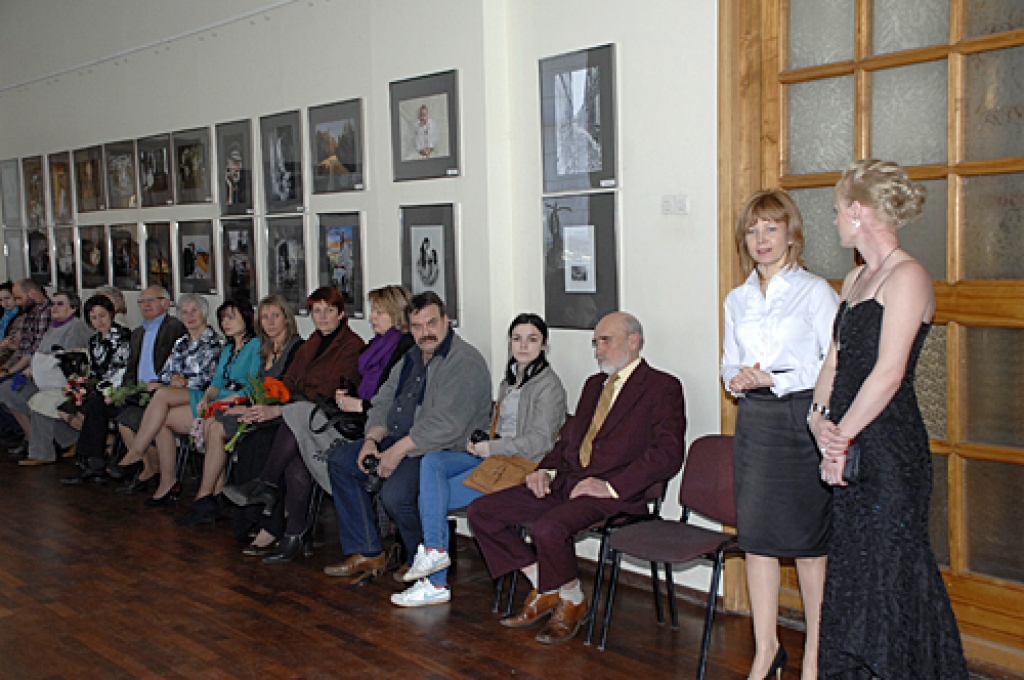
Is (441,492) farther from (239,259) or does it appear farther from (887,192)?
(239,259)

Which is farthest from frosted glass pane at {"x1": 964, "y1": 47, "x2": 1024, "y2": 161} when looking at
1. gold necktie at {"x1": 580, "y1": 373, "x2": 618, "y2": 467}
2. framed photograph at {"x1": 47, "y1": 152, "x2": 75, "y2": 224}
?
framed photograph at {"x1": 47, "y1": 152, "x2": 75, "y2": 224}

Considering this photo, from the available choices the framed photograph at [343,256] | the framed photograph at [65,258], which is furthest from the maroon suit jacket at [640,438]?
the framed photograph at [65,258]

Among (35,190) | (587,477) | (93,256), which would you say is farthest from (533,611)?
(35,190)

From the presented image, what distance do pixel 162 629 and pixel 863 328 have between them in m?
3.63

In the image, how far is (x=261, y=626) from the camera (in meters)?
5.26

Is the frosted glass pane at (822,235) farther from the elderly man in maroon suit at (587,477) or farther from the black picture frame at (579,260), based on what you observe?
the black picture frame at (579,260)

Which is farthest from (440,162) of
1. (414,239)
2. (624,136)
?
(624,136)

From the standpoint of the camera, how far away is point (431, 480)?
565 cm

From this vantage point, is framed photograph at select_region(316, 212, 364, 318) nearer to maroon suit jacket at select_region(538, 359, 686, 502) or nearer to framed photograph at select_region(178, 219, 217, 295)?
framed photograph at select_region(178, 219, 217, 295)

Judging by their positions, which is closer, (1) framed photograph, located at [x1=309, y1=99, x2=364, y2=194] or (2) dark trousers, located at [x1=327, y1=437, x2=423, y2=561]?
(2) dark trousers, located at [x1=327, y1=437, x2=423, y2=561]

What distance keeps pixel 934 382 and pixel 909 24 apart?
148 centimetres

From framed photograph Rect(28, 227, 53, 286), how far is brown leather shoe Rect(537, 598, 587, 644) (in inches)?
351

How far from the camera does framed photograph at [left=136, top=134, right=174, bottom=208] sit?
970cm

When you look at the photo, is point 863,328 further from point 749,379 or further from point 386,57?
point 386,57
